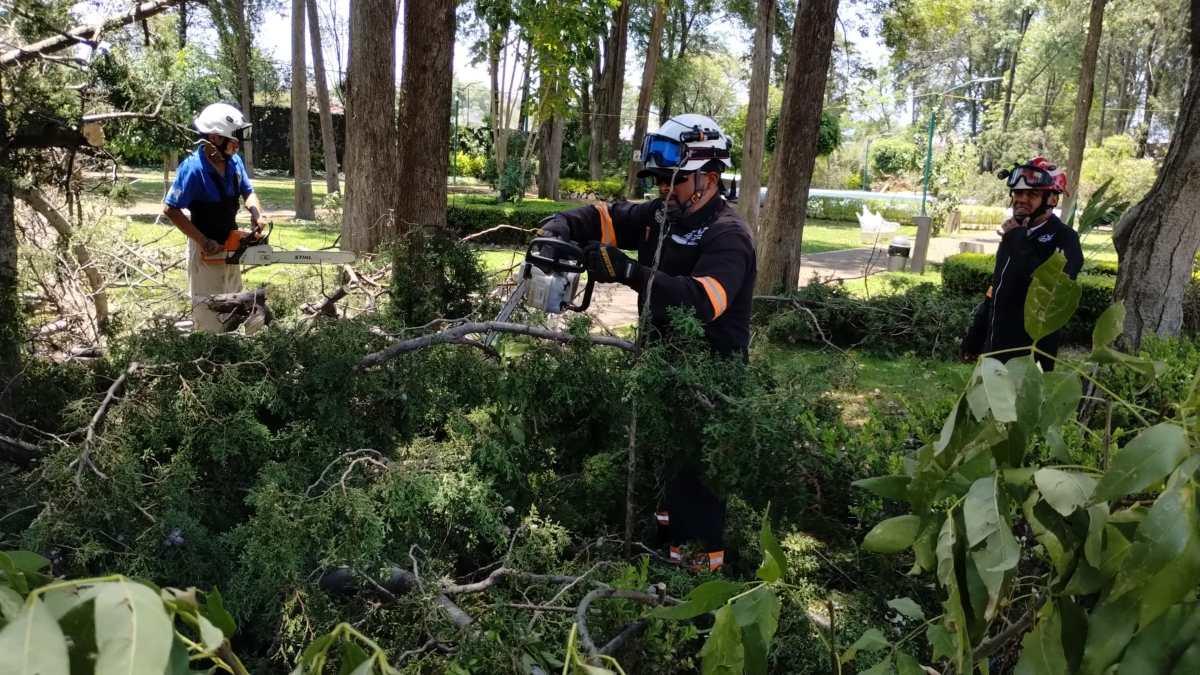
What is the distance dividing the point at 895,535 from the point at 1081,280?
33.0ft

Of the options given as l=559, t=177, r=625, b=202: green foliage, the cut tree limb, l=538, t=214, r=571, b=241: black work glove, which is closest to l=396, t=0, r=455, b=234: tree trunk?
the cut tree limb

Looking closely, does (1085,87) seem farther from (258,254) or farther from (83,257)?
(83,257)

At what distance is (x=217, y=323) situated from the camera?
14.4ft

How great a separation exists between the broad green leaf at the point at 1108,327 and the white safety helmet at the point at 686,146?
7.60 feet

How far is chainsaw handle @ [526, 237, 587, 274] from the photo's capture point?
9.66 ft

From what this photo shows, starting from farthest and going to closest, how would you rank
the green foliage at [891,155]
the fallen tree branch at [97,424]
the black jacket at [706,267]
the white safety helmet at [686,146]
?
the green foliage at [891,155] < the white safety helmet at [686,146] < the black jacket at [706,267] < the fallen tree branch at [97,424]

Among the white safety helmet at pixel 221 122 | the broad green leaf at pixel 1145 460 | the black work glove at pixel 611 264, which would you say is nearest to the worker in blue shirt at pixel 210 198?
the white safety helmet at pixel 221 122

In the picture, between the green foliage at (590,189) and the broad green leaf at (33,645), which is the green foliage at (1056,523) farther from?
the green foliage at (590,189)

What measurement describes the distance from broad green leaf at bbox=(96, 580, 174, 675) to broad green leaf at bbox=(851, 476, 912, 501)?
745 millimetres

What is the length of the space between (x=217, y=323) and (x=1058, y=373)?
4322 mm

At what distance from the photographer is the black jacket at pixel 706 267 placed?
2.87 meters

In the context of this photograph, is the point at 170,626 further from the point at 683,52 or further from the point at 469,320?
the point at 683,52

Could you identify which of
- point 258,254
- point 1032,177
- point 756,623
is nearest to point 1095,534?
point 756,623

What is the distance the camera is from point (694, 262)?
11.0 ft
